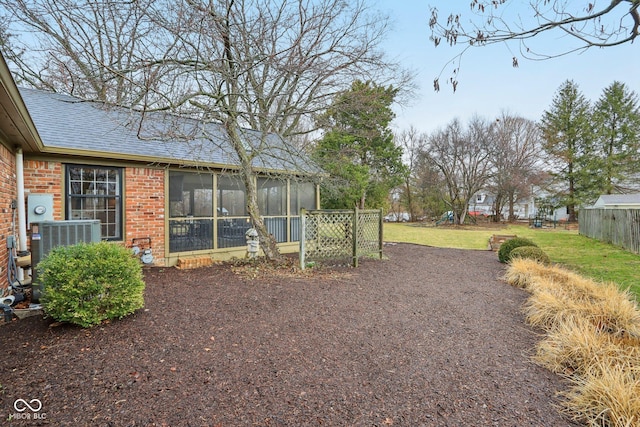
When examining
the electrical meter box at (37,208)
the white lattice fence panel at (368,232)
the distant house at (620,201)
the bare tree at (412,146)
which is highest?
the bare tree at (412,146)

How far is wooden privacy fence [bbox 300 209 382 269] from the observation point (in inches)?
291

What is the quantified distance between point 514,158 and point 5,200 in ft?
97.2

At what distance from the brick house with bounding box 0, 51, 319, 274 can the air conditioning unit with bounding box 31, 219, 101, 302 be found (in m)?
0.54

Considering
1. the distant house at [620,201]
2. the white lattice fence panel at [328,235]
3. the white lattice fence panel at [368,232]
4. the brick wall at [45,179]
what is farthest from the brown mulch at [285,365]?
the distant house at [620,201]

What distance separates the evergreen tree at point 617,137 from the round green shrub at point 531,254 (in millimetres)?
23604

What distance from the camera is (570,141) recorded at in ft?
83.5

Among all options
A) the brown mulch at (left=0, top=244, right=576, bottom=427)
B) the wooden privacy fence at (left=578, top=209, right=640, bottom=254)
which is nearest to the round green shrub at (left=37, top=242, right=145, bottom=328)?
the brown mulch at (left=0, top=244, right=576, bottom=427)

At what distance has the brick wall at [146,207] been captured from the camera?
6.93m

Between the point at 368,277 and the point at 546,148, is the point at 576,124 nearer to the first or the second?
the point at 546,148

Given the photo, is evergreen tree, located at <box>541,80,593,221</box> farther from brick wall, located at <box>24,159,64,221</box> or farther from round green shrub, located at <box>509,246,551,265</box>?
brick wall, located at <box>24,159,64,221</box>

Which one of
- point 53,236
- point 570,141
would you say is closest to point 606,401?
point 53,236

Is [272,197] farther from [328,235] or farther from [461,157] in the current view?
[461,157]

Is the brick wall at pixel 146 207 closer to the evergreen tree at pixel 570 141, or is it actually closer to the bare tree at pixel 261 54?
the bare tree at pixel 261 54

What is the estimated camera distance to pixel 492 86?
6543 millimetres
